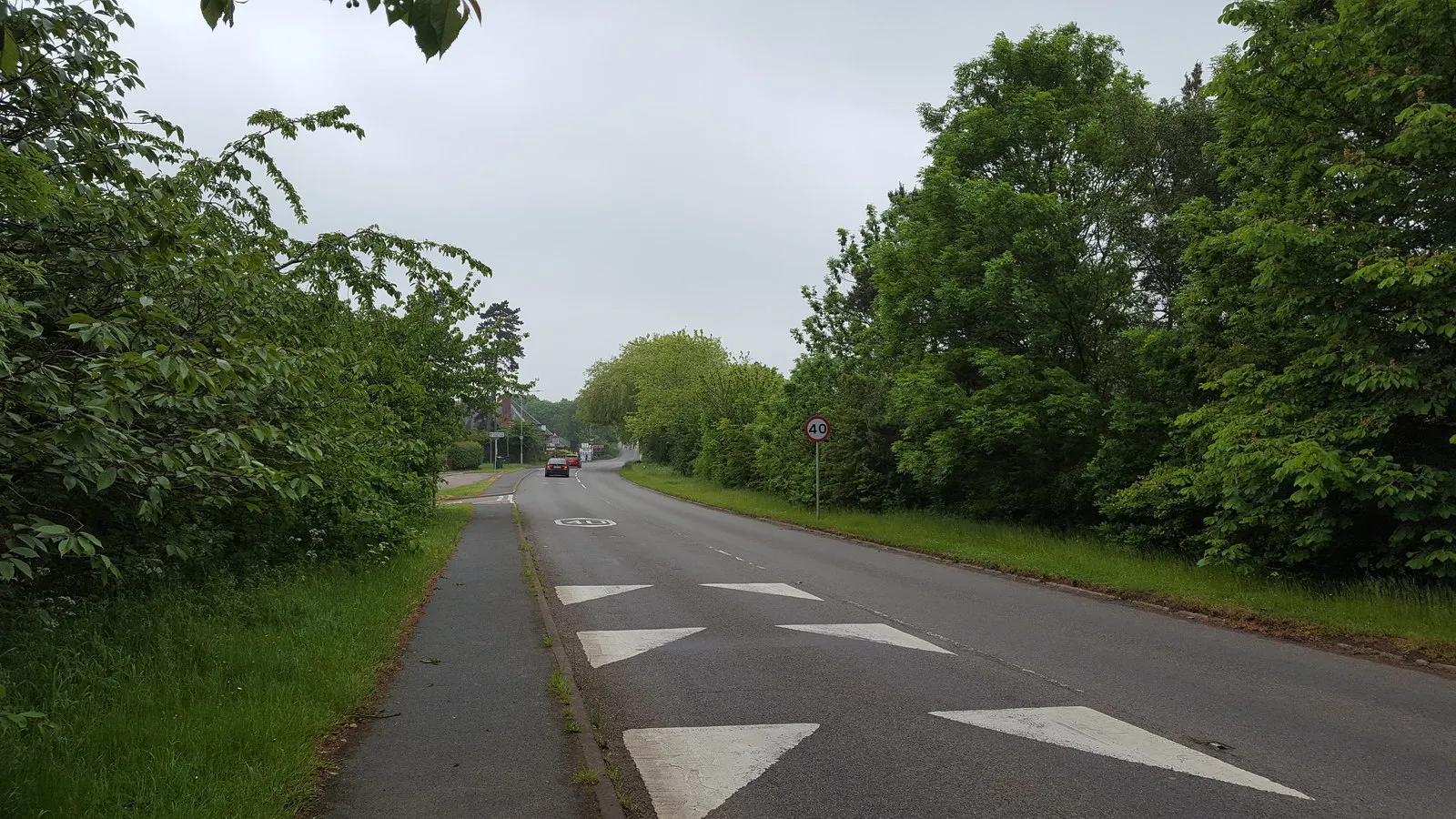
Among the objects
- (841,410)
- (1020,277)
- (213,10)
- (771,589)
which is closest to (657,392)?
(841,410)

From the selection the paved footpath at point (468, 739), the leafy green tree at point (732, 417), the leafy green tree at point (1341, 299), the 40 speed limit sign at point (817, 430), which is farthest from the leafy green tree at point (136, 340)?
the leafy green tree at point (732, 417)

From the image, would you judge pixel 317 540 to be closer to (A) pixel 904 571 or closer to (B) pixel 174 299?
(B) pixel 174 299

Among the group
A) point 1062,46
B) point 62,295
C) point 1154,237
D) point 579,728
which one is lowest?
point 579,728

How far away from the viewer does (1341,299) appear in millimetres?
9992

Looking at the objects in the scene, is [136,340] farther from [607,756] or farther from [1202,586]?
[1202,586]

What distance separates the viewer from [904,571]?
1335cm

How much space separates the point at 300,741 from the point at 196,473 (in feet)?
5.00

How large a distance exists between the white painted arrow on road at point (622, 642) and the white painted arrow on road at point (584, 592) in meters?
1.94

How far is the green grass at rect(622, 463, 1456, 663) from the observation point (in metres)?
7.94

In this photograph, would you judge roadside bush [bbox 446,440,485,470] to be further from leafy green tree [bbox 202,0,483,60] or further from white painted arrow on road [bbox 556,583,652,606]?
leafy green tree [bbox 202,0,483,60]

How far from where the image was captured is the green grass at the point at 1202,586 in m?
7.94

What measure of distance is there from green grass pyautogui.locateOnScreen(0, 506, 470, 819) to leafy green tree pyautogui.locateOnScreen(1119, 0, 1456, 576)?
30.7 ft

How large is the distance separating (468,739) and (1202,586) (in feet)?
29.4

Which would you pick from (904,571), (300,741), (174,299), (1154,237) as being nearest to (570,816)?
(300,741)
